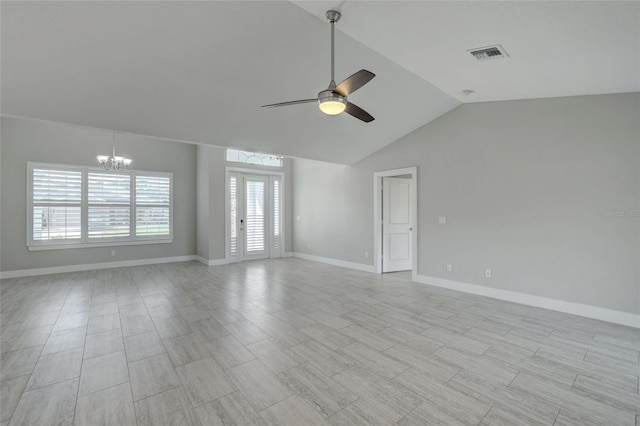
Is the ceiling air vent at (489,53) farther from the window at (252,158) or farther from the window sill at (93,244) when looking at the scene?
the window sill at (93,244)

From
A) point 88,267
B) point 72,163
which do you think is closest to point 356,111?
point 72,163

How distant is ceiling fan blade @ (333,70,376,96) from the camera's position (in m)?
2.33

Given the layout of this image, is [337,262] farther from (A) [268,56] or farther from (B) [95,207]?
(B) [95,207]

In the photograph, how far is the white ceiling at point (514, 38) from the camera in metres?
2.32

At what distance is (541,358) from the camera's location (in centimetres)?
272

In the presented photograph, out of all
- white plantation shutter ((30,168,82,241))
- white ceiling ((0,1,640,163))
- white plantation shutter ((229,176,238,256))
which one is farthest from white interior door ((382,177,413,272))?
white plantation shutter ((30,168,82,241))

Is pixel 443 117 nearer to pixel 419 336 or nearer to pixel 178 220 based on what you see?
pixel 419 336

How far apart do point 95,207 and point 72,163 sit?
1.08 meters

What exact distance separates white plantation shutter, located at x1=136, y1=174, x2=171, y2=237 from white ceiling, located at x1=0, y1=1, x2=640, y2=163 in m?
3.61

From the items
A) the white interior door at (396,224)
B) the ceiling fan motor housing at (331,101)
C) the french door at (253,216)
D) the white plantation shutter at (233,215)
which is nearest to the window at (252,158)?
the french door at (253,216)

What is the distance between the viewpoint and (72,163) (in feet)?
21.0

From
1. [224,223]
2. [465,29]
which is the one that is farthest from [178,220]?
[465,29]

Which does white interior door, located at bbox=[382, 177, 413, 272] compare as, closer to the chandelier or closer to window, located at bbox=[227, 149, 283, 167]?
window, located at bbox=[227, 149, 283, 167]

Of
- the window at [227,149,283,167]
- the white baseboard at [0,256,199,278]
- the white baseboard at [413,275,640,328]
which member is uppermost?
the window at [227,149,283,167]
